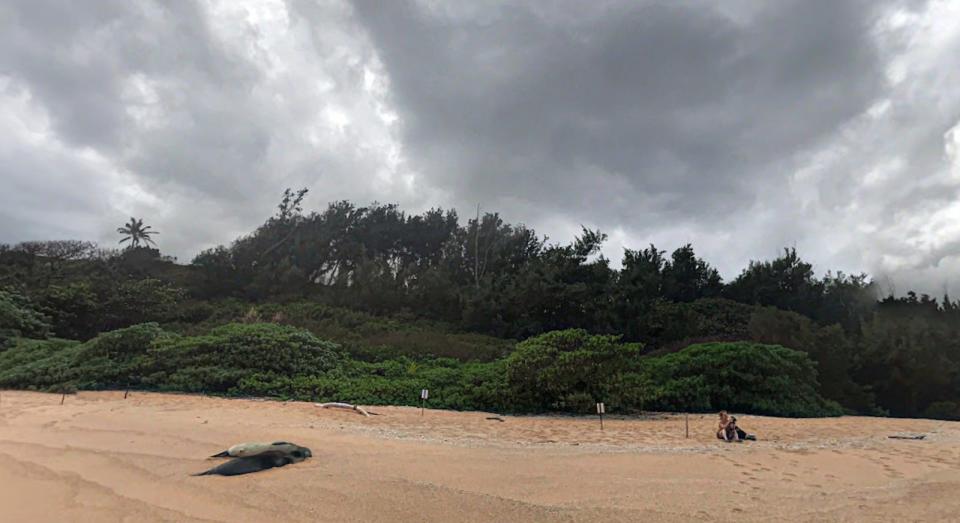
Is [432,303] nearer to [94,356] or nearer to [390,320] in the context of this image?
[390,320]

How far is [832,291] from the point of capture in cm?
3628

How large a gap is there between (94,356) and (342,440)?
38.7 ft

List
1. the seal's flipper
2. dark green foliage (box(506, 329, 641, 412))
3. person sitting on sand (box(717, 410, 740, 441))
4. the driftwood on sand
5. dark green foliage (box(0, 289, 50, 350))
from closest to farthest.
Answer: the seal's flipper
person sitting on sand (box(717, 410, 740, 441))
the driftwood on sand
dark green foliage (box(506, 329, 641, 412))
dark green foliage (box(0, 289, 50, 350))

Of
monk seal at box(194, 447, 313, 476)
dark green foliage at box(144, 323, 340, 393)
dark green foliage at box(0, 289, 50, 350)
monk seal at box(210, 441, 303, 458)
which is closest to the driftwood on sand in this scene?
dark green foliage at box(144, 323, 340, 393)

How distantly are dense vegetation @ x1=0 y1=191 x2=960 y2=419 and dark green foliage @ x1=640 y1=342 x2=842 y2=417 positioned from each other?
55 mm

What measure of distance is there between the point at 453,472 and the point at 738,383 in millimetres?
11314

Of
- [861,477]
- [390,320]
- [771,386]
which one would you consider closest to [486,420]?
[861,477]

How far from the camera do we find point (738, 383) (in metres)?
14.9

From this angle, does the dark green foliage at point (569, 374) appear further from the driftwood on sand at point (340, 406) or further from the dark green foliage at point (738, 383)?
the driftwood on sand at point (340, 406)

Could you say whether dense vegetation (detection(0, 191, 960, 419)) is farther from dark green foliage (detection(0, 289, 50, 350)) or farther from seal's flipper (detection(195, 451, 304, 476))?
seal's flipper (detection(195, 451, 304, 476))

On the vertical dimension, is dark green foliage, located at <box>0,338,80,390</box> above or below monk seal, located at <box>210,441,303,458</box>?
above

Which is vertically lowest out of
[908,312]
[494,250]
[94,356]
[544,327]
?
[94,356]

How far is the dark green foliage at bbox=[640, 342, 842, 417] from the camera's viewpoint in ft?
47.3

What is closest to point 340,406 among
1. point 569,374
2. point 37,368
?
point 569,374
